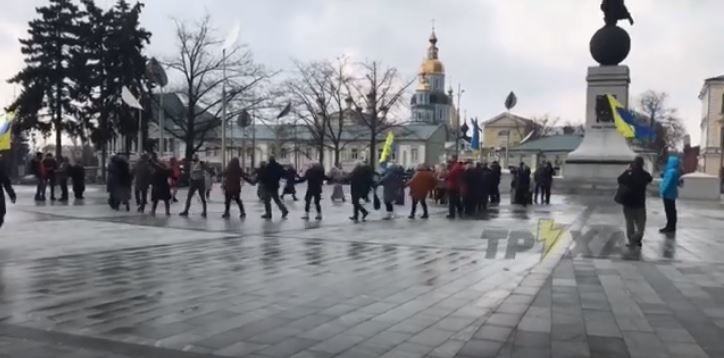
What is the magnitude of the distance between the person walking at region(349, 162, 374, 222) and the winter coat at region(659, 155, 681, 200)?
7.18 m

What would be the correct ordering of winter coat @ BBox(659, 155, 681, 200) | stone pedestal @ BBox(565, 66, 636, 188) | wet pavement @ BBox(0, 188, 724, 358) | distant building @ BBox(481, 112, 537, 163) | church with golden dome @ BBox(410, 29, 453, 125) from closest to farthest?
wet pavement @ BBox(0, 188, 724, 358) → winter coat @ BBox(659, 155, 681, 200) → stone pedestal @ BBox(565, 66, 636, 188) → distant building @ BBox(481, 112, 537, 163) → church with golden dome @ BBox(410, 29, 453, 125)

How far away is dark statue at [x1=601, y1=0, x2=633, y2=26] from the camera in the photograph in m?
37.1

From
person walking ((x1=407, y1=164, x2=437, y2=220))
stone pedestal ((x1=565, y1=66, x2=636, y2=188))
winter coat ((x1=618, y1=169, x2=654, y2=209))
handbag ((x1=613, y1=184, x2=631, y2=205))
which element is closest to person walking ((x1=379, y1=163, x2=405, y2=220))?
person walking ((x1=407, y1=164, x2=437, y2=220))

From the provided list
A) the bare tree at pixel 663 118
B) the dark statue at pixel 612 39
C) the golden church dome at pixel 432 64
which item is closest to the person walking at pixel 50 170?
the dark statue at pixel 612 39

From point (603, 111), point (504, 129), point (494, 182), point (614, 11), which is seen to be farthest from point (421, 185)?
point (504, 129)

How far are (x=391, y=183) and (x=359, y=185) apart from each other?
2.97 metres

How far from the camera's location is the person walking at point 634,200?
12.4 meters

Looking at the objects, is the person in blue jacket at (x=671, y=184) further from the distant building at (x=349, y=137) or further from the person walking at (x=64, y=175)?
the distant building at (x=349, y=137)

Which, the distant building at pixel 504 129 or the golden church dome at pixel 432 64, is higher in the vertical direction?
the golden church dome at pixel 432 64

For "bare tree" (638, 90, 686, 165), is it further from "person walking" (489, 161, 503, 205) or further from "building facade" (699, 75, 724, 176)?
"person walking" (489, 161, 503, 205)

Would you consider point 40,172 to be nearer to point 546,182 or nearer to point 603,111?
point 546,182

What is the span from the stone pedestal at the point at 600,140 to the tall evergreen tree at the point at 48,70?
34094mm

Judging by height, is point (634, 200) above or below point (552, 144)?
below

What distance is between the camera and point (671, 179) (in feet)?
48.0
